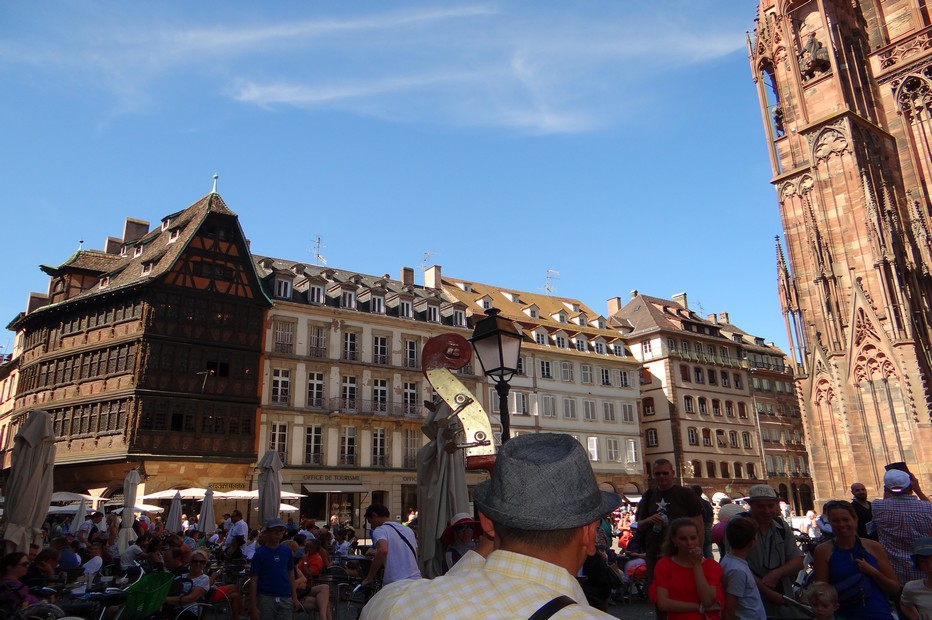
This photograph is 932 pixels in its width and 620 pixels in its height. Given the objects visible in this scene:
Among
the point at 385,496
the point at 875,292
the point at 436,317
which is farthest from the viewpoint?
the point at 436,317

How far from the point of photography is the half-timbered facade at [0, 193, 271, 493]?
28922mm

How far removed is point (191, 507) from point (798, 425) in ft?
144

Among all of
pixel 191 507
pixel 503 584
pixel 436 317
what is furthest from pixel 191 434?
pixel 503 584

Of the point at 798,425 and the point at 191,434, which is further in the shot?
the point at 798,425

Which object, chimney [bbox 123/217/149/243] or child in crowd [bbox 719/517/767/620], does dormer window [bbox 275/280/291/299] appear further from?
child in crowd [bbox 719/517/767/620]

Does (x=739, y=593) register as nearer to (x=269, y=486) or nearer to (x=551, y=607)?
(x=551, y=607)

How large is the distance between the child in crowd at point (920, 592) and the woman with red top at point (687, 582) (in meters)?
1.31

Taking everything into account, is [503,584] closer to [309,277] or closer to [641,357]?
[309,277]

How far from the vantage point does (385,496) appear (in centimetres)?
3472

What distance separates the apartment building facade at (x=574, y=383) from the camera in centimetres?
4119

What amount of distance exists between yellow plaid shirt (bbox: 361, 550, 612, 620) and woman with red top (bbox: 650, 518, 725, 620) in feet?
10.4

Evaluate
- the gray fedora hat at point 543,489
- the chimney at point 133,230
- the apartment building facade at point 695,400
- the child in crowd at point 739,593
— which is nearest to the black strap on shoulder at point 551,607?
the gray fedora hat at point 543,489

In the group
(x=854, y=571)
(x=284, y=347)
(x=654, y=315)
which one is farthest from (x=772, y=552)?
(x=654, y=315)

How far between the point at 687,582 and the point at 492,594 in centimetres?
340
